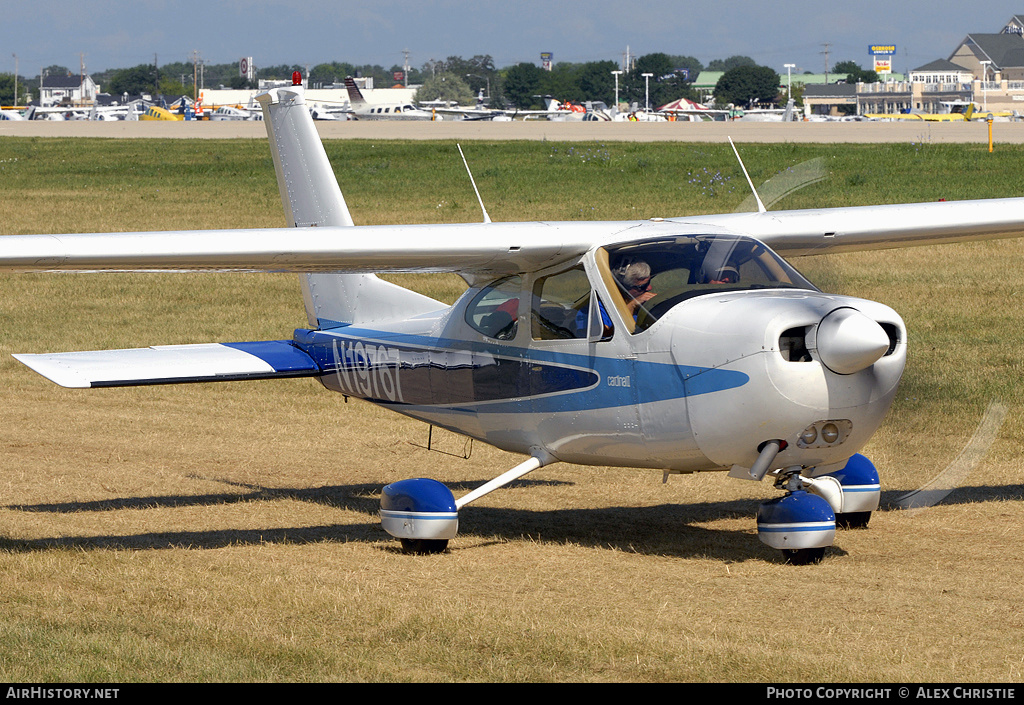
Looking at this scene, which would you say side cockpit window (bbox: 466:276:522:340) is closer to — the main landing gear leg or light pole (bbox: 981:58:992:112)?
the main landing gear leg

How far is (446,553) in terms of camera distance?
345 inches

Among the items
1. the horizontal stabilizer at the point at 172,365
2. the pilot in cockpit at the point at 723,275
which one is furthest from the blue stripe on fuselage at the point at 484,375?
the pilot in cockpit at the point at 723,275

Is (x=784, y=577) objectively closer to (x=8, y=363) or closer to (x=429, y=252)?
(x=429, y=252)

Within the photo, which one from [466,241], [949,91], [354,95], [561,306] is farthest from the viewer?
[949,91]

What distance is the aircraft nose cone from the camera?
23.4 feet

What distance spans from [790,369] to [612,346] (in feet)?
4.40

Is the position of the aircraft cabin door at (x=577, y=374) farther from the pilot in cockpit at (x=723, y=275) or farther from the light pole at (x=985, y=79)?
the light pole at (x=985, y=79)

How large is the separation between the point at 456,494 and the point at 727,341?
12.7 ft

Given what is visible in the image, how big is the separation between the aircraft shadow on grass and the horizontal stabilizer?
44.5 inches

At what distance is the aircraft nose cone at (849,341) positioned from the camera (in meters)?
7.14

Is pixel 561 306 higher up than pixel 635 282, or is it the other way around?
pixel 635 282

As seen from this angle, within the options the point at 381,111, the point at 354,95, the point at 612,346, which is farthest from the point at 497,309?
the point at 354,95

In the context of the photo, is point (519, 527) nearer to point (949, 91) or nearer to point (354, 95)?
point (354, 95)
